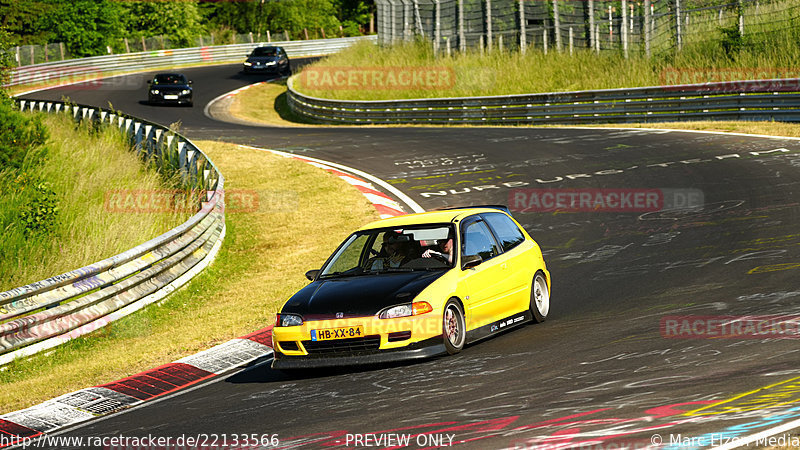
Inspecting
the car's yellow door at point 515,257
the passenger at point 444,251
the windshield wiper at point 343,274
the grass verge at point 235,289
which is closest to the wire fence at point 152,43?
the grass verge at point 235,289

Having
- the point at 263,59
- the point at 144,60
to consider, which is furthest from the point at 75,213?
the point at 144,60

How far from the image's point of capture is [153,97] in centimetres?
4388

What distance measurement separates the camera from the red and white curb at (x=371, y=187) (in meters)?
19.0

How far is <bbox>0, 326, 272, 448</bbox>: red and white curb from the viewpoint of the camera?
8.38 m

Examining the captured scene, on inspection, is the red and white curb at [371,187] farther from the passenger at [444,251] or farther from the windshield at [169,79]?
the windshield at [169,79]

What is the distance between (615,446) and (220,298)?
31.2 feet

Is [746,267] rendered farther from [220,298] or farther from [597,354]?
[220,298]

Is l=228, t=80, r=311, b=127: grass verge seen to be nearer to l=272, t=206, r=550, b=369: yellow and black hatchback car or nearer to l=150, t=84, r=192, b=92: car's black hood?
l=150, t=84, r=192, b=92: car's black hood

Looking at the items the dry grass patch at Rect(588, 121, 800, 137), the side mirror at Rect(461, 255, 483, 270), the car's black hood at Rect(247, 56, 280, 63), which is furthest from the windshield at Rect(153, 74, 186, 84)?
the side mirror at Rect(461, 255, 483, 270)

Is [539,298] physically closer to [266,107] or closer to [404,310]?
[404,310]

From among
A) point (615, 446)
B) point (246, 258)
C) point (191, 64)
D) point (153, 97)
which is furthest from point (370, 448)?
point (191, 64)

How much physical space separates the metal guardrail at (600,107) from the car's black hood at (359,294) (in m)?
19.0

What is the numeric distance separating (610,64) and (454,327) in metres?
27.1

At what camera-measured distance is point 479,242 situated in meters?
10.3
